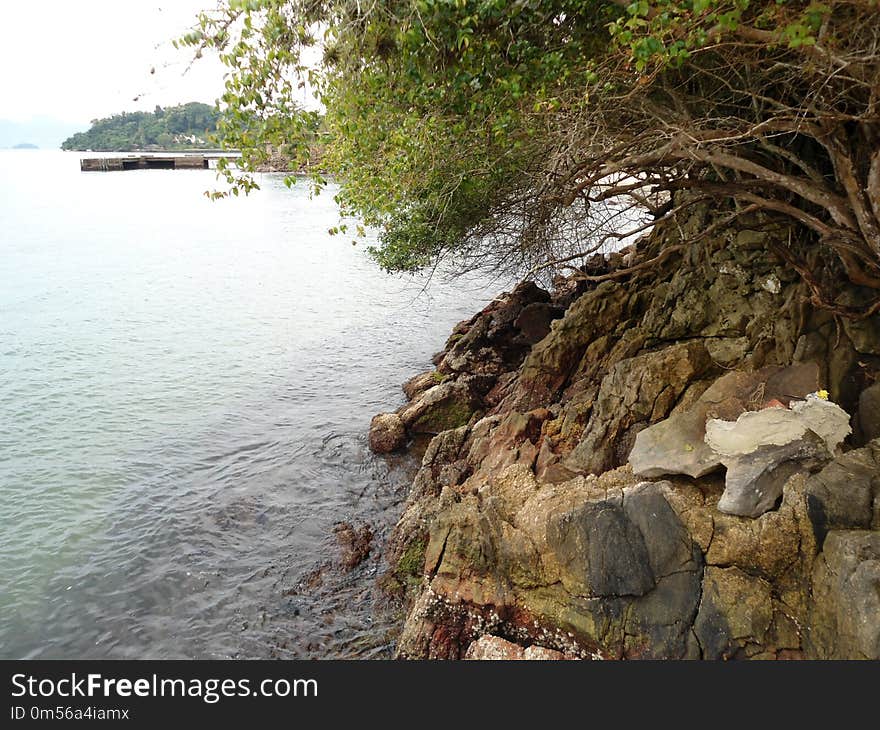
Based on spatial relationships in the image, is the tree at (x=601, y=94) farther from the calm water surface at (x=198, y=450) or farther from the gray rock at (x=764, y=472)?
the calm water surface at (x=198, y=450)

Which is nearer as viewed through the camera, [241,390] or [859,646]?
[859,646]

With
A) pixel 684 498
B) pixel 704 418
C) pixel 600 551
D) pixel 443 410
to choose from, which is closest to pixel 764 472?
pixel 684 498

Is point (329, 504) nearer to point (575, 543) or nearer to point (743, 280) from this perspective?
point (575, 543)

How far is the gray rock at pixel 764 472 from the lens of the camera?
829cm

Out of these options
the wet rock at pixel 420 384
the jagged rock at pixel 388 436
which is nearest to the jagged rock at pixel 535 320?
the wet rock at pixel 420 384

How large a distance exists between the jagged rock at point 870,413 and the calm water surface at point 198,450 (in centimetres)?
789

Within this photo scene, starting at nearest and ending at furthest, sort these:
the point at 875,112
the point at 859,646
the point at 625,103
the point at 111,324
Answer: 1. the point at 859,646
2. the point at 875,112
3. the point at 625,103
4. the point at 111,324

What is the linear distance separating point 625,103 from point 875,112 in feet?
13.6

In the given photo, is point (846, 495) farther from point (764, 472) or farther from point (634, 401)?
point (634, 401)

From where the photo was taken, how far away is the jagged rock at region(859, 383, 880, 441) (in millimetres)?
8992

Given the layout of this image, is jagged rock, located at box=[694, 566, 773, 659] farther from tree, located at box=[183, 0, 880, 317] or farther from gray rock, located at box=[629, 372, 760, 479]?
tree, located at box=[183, 0, 880, 317]

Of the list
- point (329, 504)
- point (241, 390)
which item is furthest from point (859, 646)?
point (241, 390)

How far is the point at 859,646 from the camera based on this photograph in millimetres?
6734

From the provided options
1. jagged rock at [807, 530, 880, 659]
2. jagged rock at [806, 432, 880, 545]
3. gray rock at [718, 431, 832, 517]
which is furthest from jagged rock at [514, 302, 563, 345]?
jagged rock at [807, 530, 880, 659]
